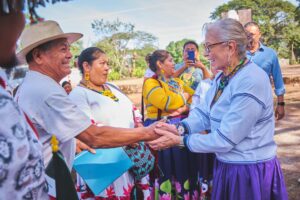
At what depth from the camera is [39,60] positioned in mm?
2170

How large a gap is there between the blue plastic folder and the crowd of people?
19 centimetres

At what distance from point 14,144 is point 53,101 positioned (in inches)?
36.5

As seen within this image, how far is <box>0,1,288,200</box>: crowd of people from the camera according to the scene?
1.07 meters

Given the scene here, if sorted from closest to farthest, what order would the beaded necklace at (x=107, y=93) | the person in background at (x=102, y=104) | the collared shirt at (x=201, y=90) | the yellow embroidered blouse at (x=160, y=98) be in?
1. the person in background at (x=102, y=104)
2. the beaded necklace at (x=107, y=93)
3. the yellow embroidered blouse at (x=160, y=98)
4. the collared shirt at (x=201, y=90)

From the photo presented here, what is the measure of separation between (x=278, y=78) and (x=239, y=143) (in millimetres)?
2681

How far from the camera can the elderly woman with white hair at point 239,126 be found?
6.97 ft

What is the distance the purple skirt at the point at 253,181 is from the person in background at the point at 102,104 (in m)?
1.11

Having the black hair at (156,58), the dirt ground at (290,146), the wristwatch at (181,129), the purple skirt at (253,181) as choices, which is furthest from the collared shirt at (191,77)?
the purple skirt at (253,181)

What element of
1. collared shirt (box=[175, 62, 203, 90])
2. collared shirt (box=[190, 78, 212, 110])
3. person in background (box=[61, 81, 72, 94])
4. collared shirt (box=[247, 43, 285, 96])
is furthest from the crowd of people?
person in background (box=[61, 81, 72, 94])

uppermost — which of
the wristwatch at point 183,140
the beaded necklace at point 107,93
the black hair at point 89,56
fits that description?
the black hair at point 89,56

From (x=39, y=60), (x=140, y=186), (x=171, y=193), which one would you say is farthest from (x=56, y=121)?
(x=171, y=193)

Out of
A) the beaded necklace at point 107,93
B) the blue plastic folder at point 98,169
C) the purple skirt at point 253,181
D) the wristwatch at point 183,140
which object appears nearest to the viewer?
the purple skirt at point 253,181

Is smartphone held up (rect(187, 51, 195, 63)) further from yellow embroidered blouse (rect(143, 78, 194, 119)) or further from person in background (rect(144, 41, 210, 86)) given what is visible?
yellow embroidered blouse (rect(143, 78, 194, 119))

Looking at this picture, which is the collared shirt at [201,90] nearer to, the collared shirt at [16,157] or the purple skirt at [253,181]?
the purple skirt at [253,181]
